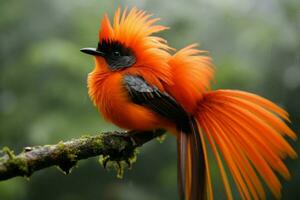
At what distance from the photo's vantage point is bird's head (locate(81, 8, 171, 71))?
443 centimetres

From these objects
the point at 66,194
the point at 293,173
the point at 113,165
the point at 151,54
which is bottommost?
the point at 66,194

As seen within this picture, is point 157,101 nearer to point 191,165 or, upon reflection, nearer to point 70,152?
point 191,165

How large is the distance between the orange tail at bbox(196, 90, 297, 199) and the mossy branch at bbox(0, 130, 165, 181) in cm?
52

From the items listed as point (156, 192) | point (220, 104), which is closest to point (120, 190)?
point (156, 192)

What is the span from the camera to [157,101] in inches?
162

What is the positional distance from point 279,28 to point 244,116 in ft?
11.5

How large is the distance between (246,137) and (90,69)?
3.25m

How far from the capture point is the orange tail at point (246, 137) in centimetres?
372

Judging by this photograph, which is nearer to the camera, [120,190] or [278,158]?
[278,158]

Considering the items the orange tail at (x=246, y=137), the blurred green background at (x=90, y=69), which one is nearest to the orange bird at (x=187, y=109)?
the orange tail at (x=246, y=137)

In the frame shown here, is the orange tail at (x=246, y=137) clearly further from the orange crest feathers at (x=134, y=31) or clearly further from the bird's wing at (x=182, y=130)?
the orange crest feathers at (x=134, y=31)

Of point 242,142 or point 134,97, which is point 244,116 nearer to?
point 242,142

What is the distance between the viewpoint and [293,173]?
289 inches

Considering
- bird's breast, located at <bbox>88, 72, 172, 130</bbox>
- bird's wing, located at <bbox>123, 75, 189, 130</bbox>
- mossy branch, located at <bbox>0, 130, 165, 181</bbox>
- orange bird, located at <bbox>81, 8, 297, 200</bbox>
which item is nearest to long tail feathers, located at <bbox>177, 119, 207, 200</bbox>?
orange bird, located at <bbox>81, 8, 297, 200</bbox>
